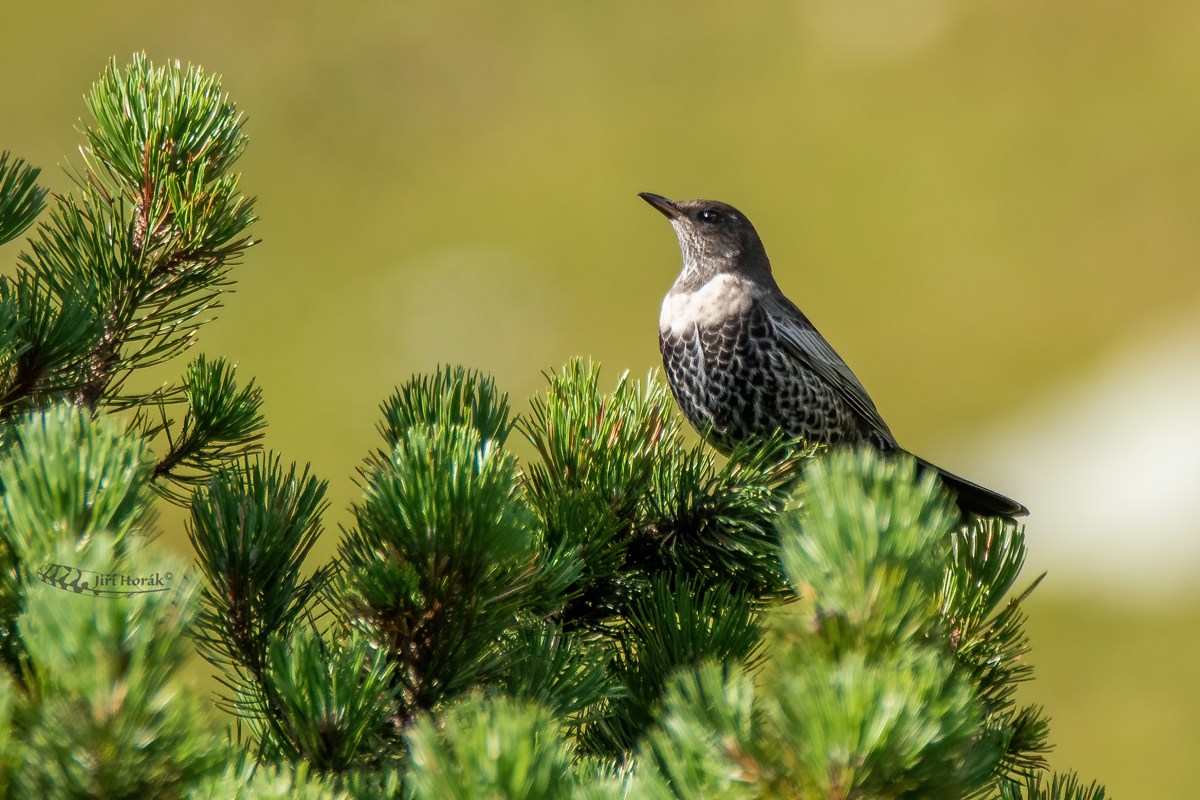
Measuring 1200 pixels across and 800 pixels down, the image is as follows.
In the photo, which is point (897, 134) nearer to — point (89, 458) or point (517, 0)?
point (517, 0)

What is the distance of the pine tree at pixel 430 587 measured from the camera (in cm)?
128

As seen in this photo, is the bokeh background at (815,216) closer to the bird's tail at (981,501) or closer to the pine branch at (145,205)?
the bird's tail at (981,501)

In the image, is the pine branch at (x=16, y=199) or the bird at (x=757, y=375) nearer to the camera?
the pine branch at (x=16, y=199)

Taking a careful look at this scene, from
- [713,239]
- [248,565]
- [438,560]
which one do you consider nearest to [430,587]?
[438,560]

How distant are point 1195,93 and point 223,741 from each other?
29.5 m

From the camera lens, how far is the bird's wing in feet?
16.4

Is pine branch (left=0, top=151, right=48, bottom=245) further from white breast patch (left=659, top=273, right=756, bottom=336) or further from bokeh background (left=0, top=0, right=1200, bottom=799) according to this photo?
bokeh background (left=0, top=0, right=1200, bottom=799)

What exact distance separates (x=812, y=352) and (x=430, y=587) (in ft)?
11.9

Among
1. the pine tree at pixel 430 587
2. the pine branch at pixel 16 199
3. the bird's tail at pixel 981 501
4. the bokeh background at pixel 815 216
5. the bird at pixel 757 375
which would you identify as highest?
the bokeh background at pixel 815 216

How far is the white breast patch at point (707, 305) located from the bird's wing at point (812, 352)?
13cm

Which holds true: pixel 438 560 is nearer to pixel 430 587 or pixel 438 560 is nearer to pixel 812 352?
pixel 430 587

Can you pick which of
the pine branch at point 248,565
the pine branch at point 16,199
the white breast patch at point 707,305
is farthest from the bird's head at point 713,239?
the pine branch at point 248,565

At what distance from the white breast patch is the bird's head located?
0.96 ft

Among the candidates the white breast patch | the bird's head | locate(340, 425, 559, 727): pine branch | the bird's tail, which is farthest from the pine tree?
the bird's head
